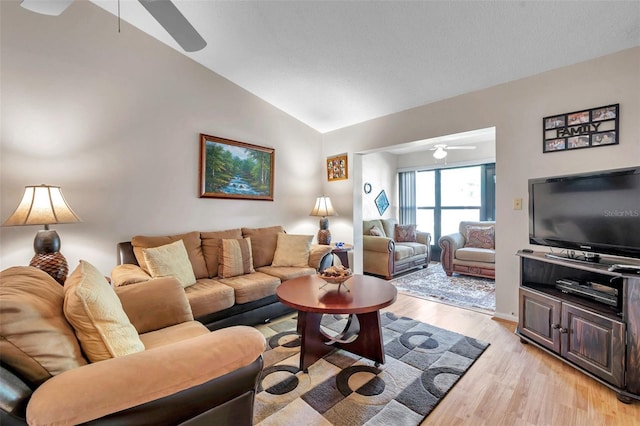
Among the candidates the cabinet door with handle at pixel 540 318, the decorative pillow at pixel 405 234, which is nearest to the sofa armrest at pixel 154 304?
the cabinet door with handle at pixel 540 318

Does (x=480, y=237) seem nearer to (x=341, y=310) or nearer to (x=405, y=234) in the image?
(x=405, y=234)

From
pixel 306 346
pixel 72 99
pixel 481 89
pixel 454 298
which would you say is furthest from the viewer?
pixel 454 298

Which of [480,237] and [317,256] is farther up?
[480,237]

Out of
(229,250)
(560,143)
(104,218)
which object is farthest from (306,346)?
(560,143)

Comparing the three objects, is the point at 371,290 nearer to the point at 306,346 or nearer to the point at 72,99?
the point at 306,346

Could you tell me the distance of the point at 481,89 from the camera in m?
2.91

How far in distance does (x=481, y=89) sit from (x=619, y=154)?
50.5 inches

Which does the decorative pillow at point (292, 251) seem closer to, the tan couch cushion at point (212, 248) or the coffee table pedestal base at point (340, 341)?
the tan couch cushion at point (212, 248)

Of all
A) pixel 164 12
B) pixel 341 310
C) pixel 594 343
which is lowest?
pixel 594 343

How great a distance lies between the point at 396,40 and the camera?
2414 mm

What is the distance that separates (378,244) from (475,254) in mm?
1516

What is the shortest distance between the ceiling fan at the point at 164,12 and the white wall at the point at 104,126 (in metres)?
0.75

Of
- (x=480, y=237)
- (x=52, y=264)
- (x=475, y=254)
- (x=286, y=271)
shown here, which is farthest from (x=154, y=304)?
(x=480, y=237)

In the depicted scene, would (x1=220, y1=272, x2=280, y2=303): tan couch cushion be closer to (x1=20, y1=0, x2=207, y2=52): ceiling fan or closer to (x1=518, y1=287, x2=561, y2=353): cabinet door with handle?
(x1=20, y1=0, x2=207, y2=52): ceiling fan
